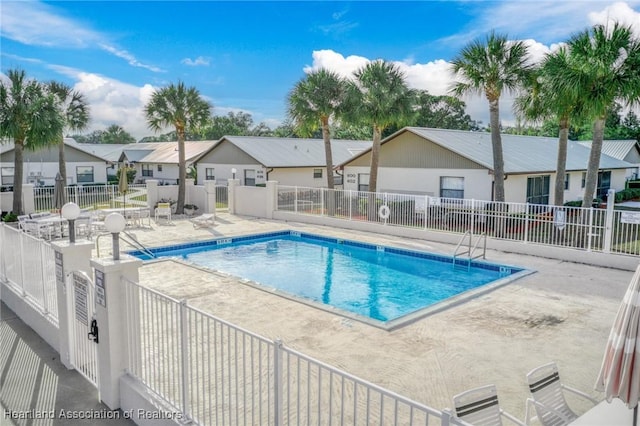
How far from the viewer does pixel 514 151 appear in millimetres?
24406

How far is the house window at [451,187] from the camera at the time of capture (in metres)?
21.6

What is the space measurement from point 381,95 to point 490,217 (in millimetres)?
8066

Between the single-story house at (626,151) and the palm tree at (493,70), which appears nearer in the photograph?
the palm tree at (493,70)

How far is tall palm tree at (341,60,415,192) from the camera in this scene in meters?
20.5

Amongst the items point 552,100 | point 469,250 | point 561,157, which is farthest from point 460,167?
point 469,250

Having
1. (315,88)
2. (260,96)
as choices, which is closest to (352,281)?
(315,88)

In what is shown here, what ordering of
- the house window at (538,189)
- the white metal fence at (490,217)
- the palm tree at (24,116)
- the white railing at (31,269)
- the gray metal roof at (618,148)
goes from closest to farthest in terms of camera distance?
the white railing at (31,269), the white metal fence at (490,217), the palm tree at (24,116), the house window at (538,189), the gray metal roof at (618,148)

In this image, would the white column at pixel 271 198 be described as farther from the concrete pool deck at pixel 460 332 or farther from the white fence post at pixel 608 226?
the white fence post at pixel 608 226

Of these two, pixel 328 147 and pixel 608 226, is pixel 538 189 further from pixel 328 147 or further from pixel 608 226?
pixel 608 226

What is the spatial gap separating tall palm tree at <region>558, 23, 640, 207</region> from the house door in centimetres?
1752

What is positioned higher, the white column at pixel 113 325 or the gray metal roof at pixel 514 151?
the gray metal roof at pixel 514 151

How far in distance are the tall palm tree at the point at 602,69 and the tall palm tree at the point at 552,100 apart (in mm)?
263

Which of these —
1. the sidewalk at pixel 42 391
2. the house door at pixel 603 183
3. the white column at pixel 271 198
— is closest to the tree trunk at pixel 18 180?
the white column at pixel 271 198

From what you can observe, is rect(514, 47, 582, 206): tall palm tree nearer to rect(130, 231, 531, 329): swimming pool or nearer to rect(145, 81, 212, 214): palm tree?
rect(130, 231, 531, 329): swimming pool
